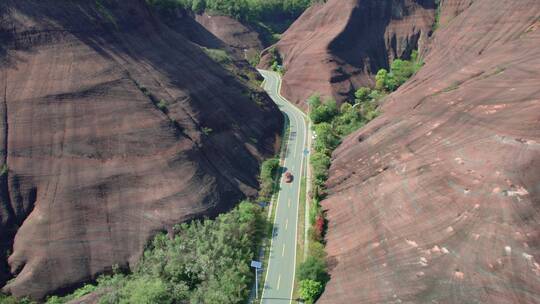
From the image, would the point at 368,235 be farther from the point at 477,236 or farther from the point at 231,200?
the point at 231,200

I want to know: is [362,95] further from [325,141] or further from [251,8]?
[251,8]

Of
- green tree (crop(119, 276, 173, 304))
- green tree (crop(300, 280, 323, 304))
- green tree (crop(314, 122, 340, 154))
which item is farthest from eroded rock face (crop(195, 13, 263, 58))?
green tree (crop(119, 276, 173, 304))

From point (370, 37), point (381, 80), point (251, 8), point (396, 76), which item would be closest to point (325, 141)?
point (381, 80)

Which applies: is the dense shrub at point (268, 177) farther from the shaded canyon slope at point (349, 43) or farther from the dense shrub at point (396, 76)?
the dense shrub at point (396, 76)

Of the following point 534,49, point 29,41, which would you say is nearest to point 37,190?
point 29,41

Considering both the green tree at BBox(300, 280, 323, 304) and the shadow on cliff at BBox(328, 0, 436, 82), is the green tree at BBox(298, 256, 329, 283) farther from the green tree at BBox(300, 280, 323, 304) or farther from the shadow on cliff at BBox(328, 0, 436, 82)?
the shadow on cliff at BBox(328, 0, 436, 82)

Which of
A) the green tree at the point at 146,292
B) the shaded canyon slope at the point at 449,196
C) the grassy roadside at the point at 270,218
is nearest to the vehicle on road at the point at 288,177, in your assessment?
the grassy roadside at the point at 270,218
